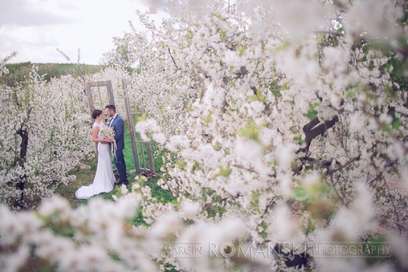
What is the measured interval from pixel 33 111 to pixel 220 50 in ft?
19.6

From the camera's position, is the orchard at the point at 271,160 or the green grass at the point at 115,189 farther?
the green grass at the point at 115,189

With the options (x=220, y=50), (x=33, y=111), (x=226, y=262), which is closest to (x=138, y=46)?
(x=33, y=111)

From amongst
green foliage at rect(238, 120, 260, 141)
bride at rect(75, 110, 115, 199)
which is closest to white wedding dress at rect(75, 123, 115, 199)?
bride at rect(75, 110, 115, 199)

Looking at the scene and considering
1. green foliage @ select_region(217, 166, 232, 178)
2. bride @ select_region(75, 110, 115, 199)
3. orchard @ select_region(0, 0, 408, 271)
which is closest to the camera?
orchard @ select_region(0, 0, 408, 271)

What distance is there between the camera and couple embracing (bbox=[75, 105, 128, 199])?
9867mm

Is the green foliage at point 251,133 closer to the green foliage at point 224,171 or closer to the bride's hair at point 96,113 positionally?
the green foliage at point 224,171

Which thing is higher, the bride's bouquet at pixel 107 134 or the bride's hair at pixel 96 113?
the bride's hair at pixel 96 113

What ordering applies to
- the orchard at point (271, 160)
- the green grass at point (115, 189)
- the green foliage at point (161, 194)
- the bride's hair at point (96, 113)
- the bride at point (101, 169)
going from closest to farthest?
the orchard at point (271, 160) < the green foliage at point (161, 194) < the green grass at point (115, 189) < the bride's hair at point (96, 113) < the bride at point (101, 169)

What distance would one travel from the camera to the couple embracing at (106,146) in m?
9.87

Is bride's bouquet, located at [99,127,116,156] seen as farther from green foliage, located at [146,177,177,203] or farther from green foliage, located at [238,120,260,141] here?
green foliage, located at [238,120,260,141]

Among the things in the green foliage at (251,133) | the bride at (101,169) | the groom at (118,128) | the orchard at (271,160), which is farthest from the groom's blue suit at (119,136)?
the green foliage at (251,133)

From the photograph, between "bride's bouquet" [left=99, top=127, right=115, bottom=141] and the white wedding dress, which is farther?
the white wedding dress

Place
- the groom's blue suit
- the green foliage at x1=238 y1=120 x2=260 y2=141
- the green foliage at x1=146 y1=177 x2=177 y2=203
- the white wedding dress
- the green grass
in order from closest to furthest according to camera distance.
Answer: the green foliage at x1=238 y1=120 x2=260 y2=141 → the green foliage at x1=146 y1=177 x2=177 y2=203 → the green grass → the groom's blue suit → the white wedding dress

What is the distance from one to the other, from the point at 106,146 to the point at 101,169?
24.2 inches
